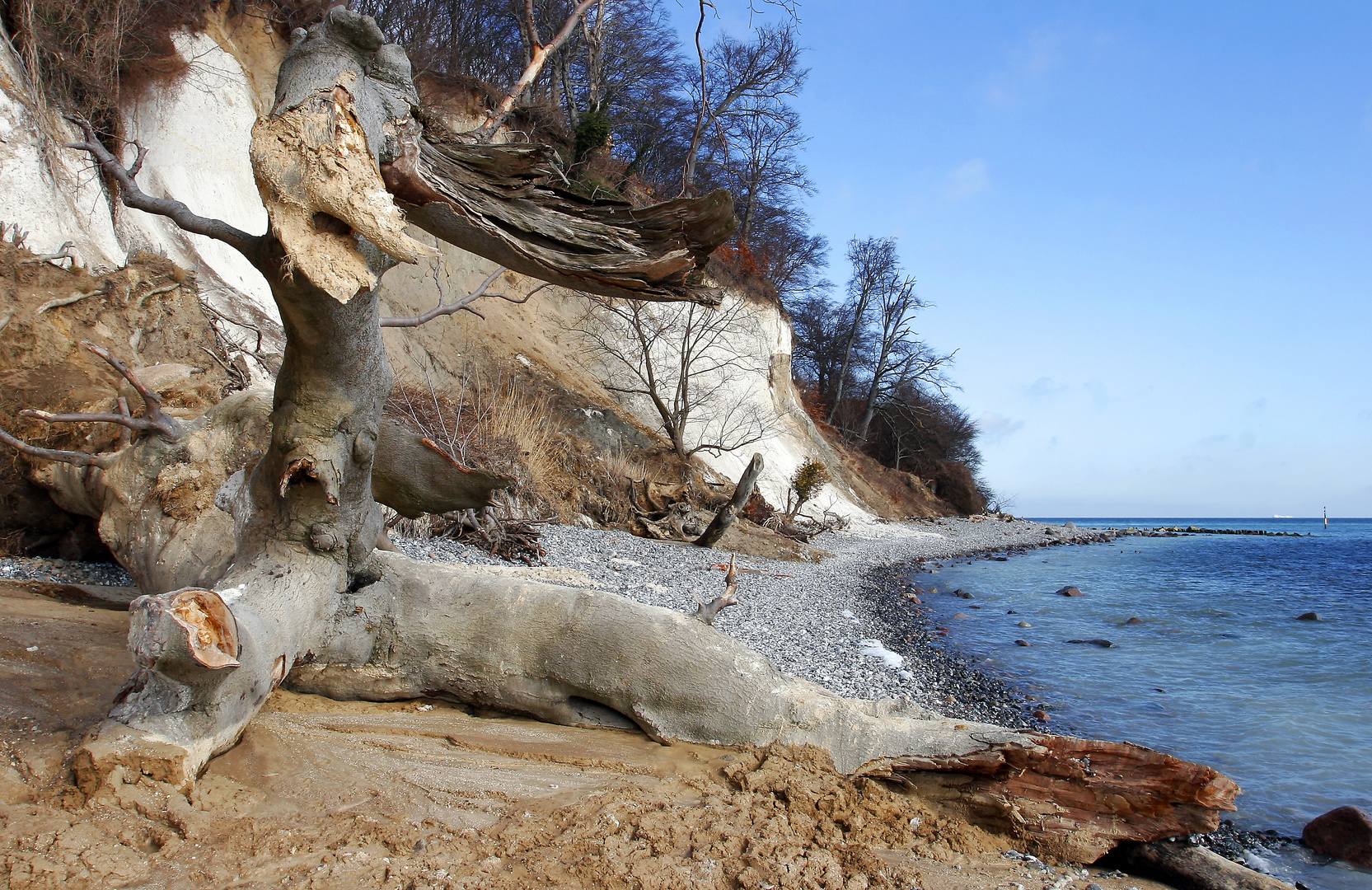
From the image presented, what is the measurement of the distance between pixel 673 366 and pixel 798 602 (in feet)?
33.2

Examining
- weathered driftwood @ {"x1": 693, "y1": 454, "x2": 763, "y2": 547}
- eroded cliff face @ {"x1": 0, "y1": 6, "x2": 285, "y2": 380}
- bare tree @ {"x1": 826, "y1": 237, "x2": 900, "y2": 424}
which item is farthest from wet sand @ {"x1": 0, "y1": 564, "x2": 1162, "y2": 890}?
bare tree @ {"x1": 826, "y1": 237, "x2": 900, "y2": 424}

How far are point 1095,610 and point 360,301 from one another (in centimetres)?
1239

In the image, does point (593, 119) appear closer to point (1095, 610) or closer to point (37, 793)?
point (1095, 610)

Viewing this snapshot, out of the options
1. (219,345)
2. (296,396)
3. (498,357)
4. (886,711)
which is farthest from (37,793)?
(498,357)

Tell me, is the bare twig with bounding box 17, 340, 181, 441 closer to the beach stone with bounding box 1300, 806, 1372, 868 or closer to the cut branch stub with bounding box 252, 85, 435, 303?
the cut branch stub with bounding box 252, 85, 435, 303

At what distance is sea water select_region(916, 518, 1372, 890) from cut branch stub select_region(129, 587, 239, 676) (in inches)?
202

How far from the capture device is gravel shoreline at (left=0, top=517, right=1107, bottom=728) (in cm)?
561

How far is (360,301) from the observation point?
109 inches

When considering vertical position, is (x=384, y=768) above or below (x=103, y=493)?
below

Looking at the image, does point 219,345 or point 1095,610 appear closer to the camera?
point 219,345

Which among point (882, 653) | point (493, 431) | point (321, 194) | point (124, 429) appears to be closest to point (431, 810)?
point (321, 194)

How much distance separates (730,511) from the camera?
11.0m

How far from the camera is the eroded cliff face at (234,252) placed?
25.8 ft

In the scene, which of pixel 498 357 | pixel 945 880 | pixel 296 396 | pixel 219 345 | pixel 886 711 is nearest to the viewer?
pixel 945 880
